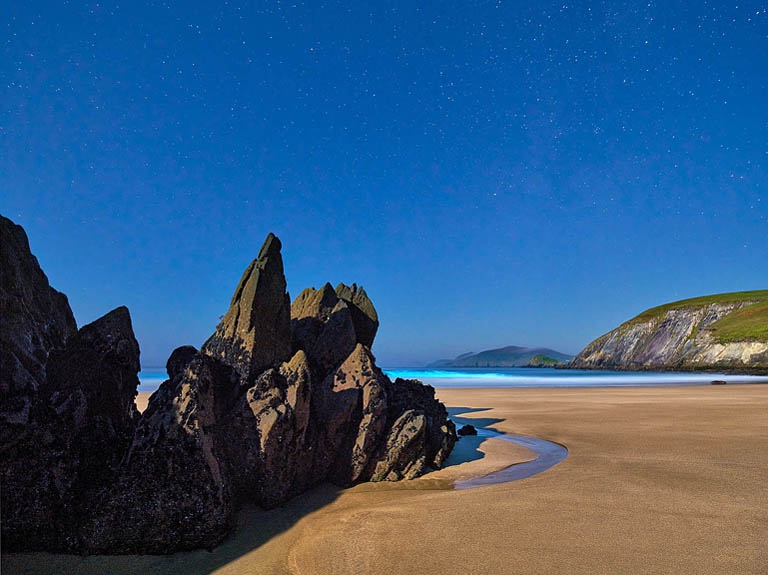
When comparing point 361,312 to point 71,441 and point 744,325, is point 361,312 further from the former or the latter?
point 744,325

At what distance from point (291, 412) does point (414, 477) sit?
220 cm

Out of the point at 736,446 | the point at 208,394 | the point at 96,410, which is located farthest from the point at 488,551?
the point at 736,446

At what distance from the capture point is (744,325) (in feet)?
222

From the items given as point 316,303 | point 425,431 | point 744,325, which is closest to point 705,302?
point 744,325

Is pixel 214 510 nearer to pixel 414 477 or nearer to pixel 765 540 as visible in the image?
pixel 414 477

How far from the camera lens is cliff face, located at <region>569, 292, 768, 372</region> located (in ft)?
199

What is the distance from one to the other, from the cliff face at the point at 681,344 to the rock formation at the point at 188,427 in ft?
213

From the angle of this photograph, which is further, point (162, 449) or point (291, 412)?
point (291, 412)

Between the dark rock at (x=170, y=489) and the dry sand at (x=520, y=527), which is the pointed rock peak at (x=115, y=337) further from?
the dry sand at (x=520, y=527)

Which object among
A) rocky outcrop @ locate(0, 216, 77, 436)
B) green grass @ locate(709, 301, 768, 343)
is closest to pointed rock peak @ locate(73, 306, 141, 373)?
rocky outcrop @ locate(0, 216, 77, 436)

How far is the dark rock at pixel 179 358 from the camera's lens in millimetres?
6531

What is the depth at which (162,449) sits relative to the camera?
4152mm


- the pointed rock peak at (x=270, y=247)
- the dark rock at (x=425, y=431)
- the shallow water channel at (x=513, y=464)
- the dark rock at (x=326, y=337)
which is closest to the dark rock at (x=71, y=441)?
the pointed rock peak at (x=270, y=247)

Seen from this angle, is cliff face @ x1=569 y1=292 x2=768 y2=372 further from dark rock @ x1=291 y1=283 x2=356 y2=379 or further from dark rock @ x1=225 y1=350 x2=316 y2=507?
dark rock @ x1=225 y1=350 x2=316 y2=507
